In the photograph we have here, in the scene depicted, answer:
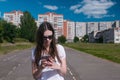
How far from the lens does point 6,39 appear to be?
121500mm

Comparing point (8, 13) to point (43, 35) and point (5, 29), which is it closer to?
point (5, 29)

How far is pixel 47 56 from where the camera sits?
3963 millimetres

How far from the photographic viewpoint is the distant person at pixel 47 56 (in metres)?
3.93

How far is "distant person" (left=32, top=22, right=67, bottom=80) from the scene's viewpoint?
155 inches

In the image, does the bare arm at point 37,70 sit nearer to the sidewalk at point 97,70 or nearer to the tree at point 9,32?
the sidewalk at point 97,70

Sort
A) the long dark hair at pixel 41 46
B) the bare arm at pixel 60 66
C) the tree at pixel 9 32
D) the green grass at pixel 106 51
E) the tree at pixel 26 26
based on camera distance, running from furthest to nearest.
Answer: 1. the tree at pixel 26 26
2. the tree at pixel 9 32
3. the green grass at pixel 106 51
4. the long dark hair at pixel 41 46
5. the bare arm at pixel 60 66

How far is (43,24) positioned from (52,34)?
0.16 meters

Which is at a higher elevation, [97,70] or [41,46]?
[41,46]

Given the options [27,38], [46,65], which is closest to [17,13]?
[27,38]

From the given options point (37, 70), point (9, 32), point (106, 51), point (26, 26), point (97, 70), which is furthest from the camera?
point (26, 26)

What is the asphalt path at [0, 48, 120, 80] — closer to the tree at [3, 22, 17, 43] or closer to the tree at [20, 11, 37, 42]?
the tree at [3, 22, 17, 43]

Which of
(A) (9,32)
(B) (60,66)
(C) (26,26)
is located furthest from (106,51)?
(C) (26,26)

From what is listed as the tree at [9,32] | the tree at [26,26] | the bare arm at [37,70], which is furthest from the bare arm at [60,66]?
the tree at [26,26]

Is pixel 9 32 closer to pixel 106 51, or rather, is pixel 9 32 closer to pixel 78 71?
pixel 106 51
